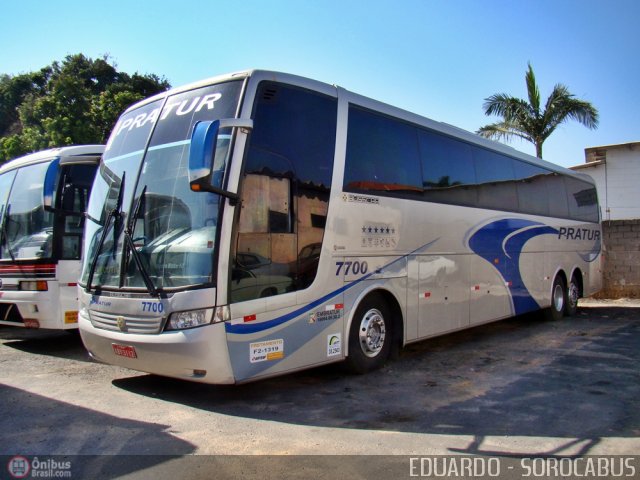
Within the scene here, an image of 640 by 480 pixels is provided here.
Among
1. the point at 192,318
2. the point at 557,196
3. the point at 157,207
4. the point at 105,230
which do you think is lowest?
the point at 192,318

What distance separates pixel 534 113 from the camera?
2073cm

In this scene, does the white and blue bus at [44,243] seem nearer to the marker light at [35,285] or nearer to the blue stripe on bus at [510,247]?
the marker light at [35,285]

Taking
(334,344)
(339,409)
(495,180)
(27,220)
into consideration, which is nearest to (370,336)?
(334,344)

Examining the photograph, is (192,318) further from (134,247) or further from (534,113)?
(534,113)

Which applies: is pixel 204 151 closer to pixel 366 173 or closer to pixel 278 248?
pixel 278 248

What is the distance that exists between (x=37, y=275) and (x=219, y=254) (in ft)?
13.8

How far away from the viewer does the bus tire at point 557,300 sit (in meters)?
12.1

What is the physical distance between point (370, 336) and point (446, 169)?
3136 mm

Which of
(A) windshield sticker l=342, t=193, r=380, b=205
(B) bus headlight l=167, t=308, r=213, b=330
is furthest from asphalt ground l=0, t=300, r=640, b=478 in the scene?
(A) windshield sticker l=342, t=193, r=380, b=205

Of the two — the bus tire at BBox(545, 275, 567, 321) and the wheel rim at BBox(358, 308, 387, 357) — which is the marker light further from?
the bus tire at BBox(545, 275, 567, 321)

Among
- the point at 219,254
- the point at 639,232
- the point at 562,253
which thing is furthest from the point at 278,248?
the point at 639,232

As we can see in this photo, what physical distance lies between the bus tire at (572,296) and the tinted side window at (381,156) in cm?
713

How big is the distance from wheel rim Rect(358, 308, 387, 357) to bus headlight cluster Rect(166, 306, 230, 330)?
2.18 metres

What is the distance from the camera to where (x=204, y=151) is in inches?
185
